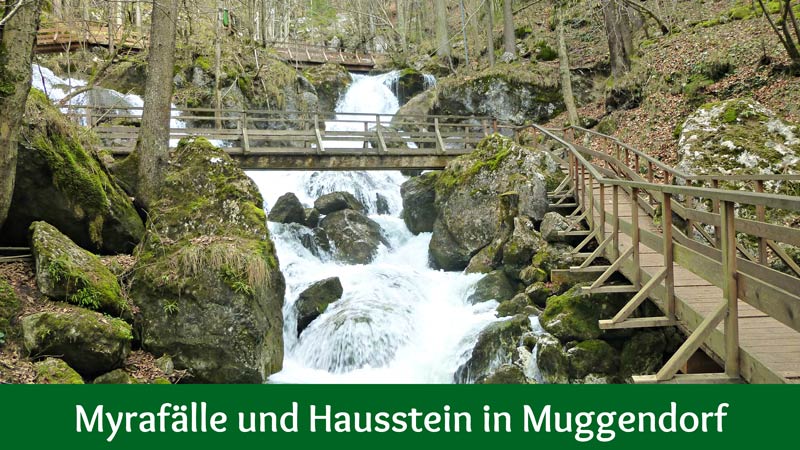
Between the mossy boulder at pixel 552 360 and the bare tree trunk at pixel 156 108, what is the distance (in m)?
7.14

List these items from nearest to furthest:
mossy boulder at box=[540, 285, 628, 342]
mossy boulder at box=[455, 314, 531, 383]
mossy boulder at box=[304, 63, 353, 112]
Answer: mossy boulder at box=[540, 285, 628, 342] → mossy boulder at box=[455, 314, 531, 383] → mossy boulder at box=[304, 63, 353, 112]

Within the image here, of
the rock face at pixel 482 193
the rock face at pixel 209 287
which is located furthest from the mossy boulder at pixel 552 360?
the rock face at pixel 482 193

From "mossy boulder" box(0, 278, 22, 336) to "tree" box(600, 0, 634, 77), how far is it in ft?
58.3

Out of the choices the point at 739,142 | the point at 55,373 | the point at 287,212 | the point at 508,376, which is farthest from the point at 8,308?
the point at 739,142

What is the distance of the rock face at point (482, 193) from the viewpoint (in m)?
12.8

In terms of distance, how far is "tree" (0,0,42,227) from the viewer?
6.27 metres

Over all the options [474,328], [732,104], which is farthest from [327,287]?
[732,104]

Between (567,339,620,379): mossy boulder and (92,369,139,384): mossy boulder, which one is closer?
(92,369,139,384): mossy boulder

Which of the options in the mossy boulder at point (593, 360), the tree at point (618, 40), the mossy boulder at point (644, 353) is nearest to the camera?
the mossy boulder at point (644, 353)

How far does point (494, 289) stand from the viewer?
1155 centimetres

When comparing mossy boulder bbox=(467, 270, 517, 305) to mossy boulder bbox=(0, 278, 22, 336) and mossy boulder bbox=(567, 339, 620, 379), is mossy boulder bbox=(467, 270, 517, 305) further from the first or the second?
mossy boulder bbox=(0, 278, 22, 336)

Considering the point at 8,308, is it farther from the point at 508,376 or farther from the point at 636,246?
the point at 636,246

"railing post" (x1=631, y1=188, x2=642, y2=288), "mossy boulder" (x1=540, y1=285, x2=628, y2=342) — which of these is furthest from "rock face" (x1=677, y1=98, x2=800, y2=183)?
"railing post" (x1=631, y1=188, x2=642, y2=288)

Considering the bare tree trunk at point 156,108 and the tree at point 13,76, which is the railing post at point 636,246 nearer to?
the tree at point 13,76
